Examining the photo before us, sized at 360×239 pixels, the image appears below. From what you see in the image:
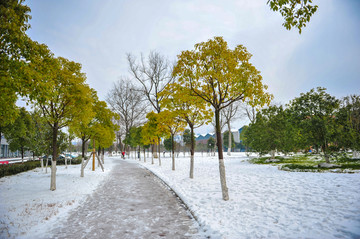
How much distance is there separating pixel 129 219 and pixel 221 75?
5.72 m

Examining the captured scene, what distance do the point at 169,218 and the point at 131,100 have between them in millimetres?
38575

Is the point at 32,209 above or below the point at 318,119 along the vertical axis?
below

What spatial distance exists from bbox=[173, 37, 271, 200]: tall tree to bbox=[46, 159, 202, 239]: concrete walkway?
7.56 feet

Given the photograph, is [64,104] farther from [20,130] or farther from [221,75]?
[20,130]

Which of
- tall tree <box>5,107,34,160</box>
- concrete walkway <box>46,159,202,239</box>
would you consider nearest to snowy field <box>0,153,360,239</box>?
concrete walkway <box>46,159,202,239</box>

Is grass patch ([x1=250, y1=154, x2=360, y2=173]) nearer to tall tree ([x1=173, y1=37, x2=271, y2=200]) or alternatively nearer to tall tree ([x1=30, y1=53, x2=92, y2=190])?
tall tree ([x1=173, y1=37, x2=271, y2=200])

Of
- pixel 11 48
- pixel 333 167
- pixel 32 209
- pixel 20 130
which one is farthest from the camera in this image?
pixel 20 130

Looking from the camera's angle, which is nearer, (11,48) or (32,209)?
(11,48)

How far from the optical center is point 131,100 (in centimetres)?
4216

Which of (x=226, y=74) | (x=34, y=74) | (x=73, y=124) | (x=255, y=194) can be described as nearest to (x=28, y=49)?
(x=34, y=74)

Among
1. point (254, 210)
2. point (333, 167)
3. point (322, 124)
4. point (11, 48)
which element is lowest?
point (333, 167)

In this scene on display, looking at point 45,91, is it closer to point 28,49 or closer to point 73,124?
point 28,49

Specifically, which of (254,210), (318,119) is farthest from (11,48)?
(318,119)

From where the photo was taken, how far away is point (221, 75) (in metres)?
7.41
